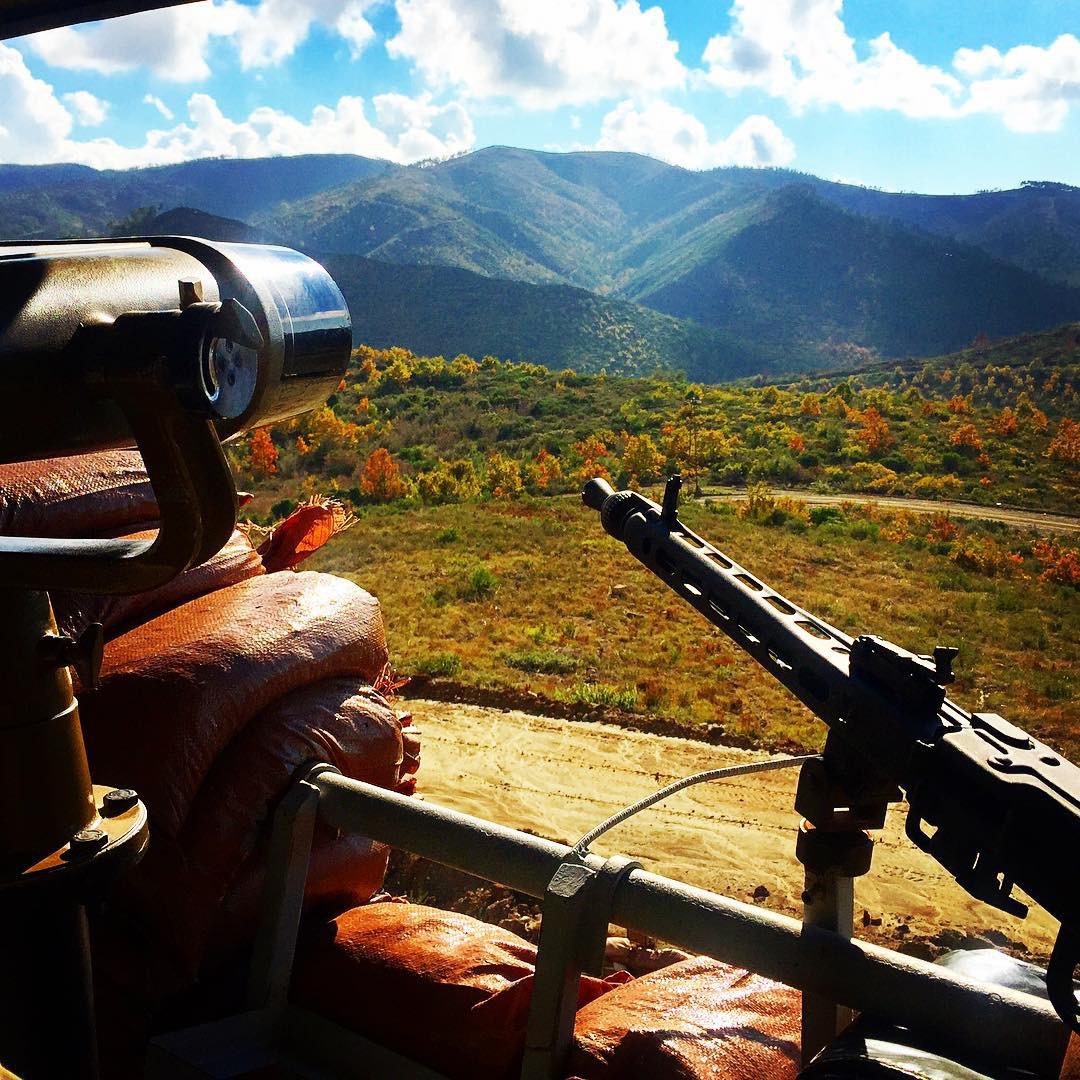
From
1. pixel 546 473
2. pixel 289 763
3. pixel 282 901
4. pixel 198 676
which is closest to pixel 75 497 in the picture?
pixel 198 676

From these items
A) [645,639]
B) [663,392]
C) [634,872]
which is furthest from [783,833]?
[663,392]

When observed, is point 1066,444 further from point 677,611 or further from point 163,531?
point 163,531

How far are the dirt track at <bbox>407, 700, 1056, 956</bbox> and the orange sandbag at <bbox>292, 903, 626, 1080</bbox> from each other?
2.56 m

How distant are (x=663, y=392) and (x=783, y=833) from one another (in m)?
22.3

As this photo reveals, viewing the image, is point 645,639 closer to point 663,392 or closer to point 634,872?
point 634,872

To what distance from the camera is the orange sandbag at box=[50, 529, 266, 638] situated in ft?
8.21

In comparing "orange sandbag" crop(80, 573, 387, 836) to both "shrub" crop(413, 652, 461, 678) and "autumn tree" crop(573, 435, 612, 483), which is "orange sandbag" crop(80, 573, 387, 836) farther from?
"autumn tree" crop(573, 435, 612, 483)

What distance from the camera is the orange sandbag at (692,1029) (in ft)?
5.80

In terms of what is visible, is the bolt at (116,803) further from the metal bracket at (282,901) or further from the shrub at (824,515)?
the shrub at (824,515)

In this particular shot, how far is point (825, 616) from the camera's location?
10633mm

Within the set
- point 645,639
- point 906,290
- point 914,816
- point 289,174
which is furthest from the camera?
point 289,174

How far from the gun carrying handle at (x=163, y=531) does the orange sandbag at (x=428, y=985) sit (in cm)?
119

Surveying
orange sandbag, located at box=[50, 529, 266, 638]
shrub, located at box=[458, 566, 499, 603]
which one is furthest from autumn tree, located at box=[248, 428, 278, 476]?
orange sandbag, located at box=[50, 529, 266, 638]

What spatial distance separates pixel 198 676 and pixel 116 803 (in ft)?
2.54
